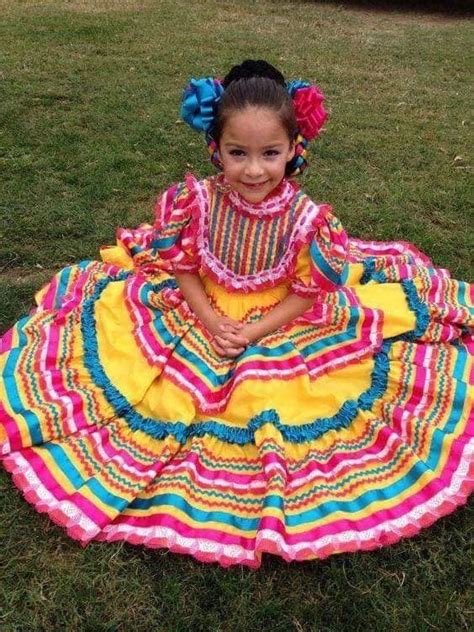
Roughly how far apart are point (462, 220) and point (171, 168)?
98.0 inches

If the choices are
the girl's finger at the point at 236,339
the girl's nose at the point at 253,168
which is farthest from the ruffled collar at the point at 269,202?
the girl's finger at the point at 236,339

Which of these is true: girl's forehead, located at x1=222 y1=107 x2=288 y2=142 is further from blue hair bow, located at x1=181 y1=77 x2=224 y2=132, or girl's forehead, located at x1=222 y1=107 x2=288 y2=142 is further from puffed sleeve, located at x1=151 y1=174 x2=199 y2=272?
puffed sleeve, located at x1=151 y1=174 x2=199 y2=272

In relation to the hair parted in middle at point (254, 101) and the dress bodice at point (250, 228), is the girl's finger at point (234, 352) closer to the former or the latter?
the dress bodice at point (250, 228)

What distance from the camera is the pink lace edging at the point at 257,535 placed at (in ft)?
8.25

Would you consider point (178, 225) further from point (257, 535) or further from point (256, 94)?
point (257, 535)

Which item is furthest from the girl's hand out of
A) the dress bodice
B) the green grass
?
the green grass

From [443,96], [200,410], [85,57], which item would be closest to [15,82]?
[85,57]

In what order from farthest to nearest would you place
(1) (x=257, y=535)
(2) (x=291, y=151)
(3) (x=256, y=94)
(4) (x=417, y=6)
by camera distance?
1. (4) (x=417, y=6)
2. (2) (x=291, y=151)
3. (3) (x=256, y=94)
4. (1) (x=257, y=535)

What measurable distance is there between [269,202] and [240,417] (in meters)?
1.05

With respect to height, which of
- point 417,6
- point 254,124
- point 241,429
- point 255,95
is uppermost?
point 255,95

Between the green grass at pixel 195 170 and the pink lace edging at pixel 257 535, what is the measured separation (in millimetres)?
58

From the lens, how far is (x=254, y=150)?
2893mm

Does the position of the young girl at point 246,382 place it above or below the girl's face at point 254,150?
below

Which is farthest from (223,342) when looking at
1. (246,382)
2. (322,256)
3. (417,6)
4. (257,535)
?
(417,6)
